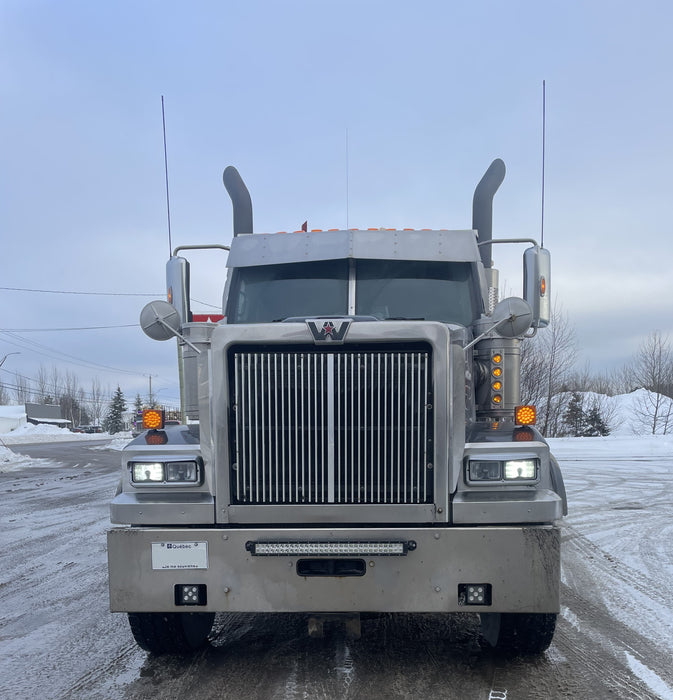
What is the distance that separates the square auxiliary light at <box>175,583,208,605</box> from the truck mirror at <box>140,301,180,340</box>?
4.95 ft

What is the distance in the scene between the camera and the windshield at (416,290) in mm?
4996

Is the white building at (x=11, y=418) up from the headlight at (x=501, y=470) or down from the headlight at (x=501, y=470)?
down

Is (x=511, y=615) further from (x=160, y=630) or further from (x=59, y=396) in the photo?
(x=59, y=396)

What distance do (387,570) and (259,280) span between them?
2.70 metres

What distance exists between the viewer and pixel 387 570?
3.49 metres

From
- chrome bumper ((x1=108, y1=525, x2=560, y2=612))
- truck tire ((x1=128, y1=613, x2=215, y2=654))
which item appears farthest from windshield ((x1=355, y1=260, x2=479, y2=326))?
truck tire ((x1=128, y1=613, x2=215, y2=654))

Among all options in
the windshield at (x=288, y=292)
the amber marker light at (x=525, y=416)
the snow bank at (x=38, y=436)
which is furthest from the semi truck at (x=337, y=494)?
the snow bank at (x=38, y=436)

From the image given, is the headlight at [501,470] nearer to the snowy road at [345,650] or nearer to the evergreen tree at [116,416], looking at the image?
the snowy road at [345,650]

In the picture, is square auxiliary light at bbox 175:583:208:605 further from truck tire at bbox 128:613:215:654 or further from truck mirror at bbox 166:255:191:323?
truck mirror at bbox 166:255:191:323

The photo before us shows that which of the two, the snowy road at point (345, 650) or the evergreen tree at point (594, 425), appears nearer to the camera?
the snowy road at point (345, 650)

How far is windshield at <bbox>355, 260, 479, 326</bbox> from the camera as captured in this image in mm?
4996

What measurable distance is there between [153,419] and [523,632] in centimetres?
254

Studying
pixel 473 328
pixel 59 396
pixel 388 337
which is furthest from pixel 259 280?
pixel 59 396

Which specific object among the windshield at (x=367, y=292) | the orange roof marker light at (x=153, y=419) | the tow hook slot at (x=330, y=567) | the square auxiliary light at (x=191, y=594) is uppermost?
the windshield at (x=367, y=292)
